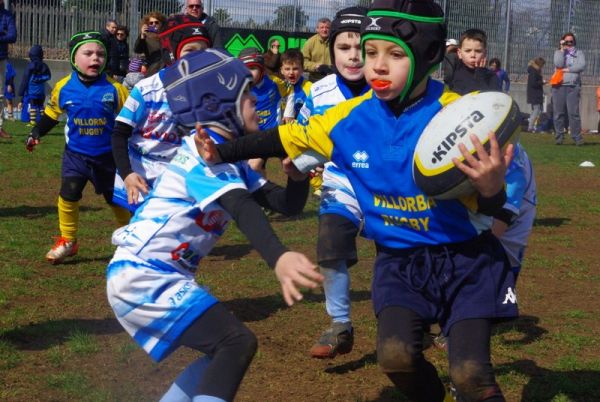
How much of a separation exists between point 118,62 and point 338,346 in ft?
52.8

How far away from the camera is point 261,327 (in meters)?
6.57

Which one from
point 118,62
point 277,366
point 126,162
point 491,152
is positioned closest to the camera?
point 491,152

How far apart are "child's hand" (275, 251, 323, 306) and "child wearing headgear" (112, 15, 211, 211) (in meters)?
3.02

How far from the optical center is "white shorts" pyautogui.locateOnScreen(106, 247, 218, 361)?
392cm

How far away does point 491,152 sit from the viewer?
363 centimetres

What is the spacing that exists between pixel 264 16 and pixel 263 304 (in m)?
18.3

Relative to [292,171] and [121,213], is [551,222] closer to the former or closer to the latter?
[121,213]

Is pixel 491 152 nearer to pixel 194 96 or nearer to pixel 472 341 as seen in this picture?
pixel 472 341

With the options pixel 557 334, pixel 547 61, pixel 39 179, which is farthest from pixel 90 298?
pixel 547 61

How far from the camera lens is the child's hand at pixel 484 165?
3.62m

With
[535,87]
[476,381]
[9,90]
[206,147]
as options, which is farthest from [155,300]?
[535,87]

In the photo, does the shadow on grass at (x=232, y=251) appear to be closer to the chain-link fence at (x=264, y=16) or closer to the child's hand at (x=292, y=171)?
the child's hand at (x=292, y=171)

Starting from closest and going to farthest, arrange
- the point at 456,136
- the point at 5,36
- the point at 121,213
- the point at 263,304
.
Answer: the point at 456,136, the point at 263,304, the point at 121,213, the point at 5,36

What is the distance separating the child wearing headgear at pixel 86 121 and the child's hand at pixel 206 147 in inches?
177
